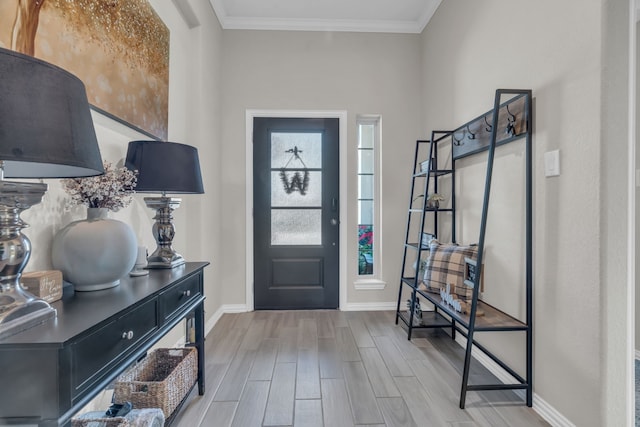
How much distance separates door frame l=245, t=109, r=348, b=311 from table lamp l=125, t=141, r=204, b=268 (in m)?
1.48

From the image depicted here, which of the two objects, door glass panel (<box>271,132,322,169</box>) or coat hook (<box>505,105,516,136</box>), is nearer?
coat hook (<box>505,105,516,136</box>)

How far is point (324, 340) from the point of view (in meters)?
2.52

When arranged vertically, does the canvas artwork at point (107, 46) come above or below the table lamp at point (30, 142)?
above

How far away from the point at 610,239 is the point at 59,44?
2.39 metres

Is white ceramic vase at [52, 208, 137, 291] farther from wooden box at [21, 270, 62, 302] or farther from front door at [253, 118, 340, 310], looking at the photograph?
front door at [253, 118, 340, 310]

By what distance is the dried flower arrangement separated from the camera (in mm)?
1192

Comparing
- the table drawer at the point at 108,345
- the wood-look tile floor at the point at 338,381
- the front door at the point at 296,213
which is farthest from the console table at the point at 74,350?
the front door at the point at 296,213

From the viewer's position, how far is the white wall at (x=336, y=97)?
3.17 metres

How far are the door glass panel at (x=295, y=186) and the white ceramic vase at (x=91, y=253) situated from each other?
2102 millimetres

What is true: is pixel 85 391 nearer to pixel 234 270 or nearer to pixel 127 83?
pixel 127 83

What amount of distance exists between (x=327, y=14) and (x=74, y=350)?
3.35 m

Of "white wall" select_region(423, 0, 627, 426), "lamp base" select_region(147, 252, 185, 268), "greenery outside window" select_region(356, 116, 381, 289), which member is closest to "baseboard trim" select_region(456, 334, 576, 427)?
"white wall" select_region(423, 0, 627, 426)

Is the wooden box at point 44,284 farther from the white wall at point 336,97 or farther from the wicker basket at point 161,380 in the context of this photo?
the white wall at point 336,97

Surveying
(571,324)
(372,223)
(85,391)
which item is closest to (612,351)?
(571,324)
